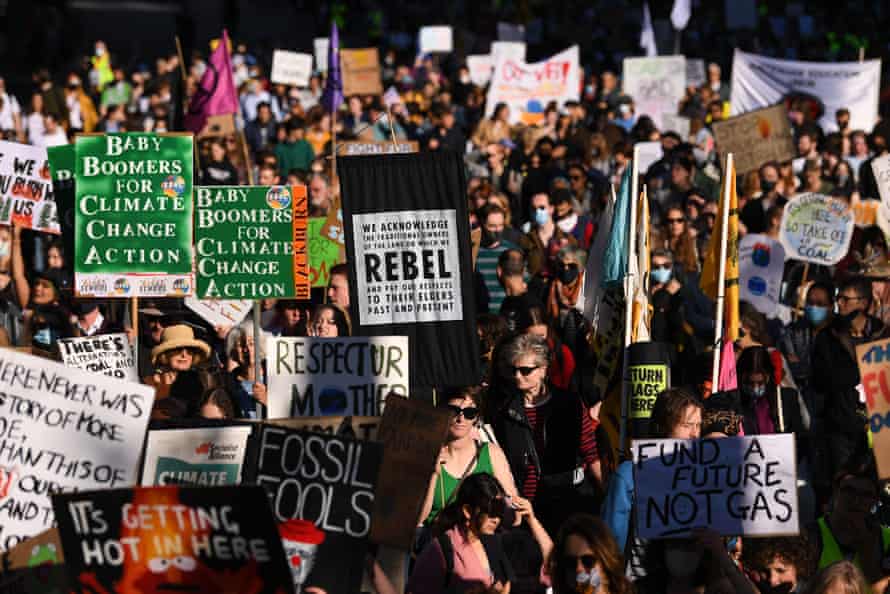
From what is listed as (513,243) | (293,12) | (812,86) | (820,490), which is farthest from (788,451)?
(293,12)

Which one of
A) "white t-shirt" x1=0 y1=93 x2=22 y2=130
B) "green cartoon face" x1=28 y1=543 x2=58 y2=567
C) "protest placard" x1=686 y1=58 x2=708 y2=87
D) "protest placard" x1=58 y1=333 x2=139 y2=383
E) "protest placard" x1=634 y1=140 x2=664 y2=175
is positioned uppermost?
"protest placard" x1=686 y1=58 x2=708 y2=87

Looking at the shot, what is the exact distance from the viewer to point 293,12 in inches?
1688

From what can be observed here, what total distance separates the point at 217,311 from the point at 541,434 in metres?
3.99

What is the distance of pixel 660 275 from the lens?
41.6 ft

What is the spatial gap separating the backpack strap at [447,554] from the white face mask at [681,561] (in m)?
0.77

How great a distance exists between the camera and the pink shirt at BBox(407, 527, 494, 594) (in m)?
7.41

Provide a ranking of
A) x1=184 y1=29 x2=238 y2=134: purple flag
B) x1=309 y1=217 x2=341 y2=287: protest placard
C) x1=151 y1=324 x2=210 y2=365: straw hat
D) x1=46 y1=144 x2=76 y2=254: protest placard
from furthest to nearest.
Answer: x1=184 y1=29 x2=238 y2=134: purple flag, x1=309 y1=217 x2=341 y2=287: protest placard, x1=46 y1=144 x2=76 y2=254: protest placard, x1=151 y1=324 x2=210 y2=365: straw hat

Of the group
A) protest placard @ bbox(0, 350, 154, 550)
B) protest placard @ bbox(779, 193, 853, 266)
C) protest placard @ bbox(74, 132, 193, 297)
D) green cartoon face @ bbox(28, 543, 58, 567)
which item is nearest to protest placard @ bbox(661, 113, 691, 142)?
protest placard @ bbox(779, 193, 853, 266)

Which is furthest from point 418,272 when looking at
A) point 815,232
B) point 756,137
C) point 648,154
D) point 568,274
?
point 648,154

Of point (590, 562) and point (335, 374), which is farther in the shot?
point (335, 374)

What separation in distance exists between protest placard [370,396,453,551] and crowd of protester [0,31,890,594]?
239 mm

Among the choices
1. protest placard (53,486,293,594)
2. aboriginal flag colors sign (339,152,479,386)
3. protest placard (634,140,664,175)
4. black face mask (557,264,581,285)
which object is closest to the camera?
protest placard (53,486,293,594)

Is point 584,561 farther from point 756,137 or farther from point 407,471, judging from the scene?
point 756,137

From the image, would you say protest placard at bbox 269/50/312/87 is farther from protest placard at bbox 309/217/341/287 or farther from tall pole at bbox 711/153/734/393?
tall pole at bbox 711/153/734/393
